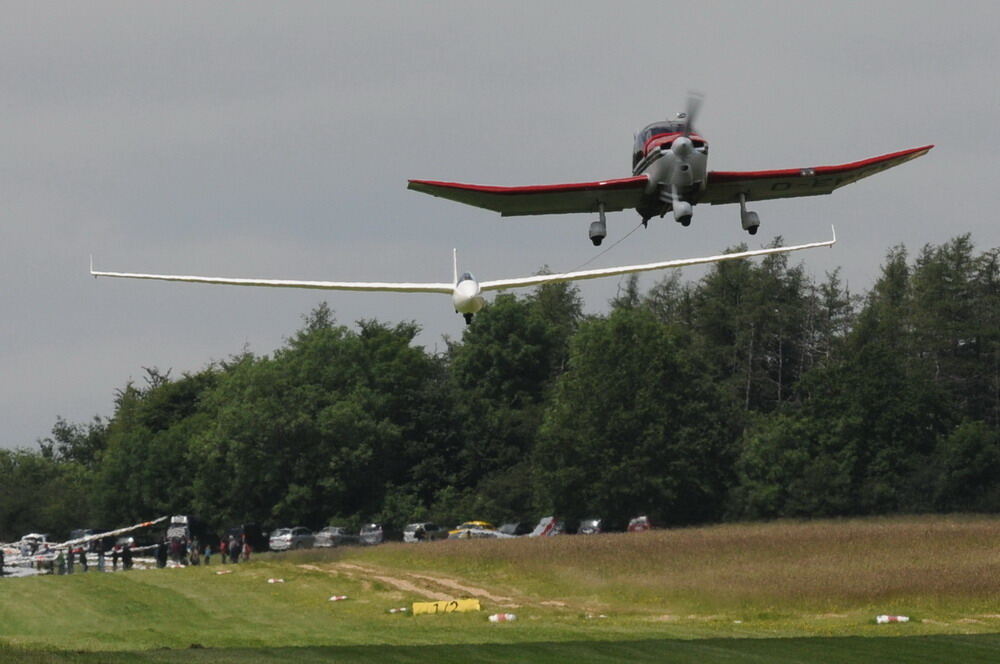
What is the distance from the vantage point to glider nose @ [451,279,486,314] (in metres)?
23.0

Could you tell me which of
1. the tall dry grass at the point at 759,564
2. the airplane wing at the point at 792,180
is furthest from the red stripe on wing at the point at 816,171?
the tall dry grass at the point at 759,564

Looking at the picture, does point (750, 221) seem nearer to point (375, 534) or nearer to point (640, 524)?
point (640, 524)

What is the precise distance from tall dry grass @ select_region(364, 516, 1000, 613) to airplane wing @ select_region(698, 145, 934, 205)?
1423cm

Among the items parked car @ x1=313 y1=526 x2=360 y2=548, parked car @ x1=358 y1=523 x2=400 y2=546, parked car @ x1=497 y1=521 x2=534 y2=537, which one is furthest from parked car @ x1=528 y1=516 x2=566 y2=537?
parked car @ x1=313 y1=526 x2=360 y2=548

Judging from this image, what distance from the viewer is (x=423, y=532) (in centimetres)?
7962

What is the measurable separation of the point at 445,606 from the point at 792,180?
1912 centimetres

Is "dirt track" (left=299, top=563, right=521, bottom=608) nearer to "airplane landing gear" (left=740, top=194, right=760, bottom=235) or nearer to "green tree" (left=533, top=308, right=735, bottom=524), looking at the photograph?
"airplane landing gear" (left=740, top=194, right=760, bottom=235)

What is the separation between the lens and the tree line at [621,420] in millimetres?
80938

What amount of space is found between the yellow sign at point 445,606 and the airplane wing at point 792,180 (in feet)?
58.6

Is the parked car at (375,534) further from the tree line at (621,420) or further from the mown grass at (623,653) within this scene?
the mown grass at (623,653)

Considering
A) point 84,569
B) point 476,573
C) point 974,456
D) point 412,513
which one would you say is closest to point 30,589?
point 84,569

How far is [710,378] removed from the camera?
93188 mm

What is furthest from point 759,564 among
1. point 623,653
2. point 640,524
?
point 640,524

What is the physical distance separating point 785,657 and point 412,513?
206ft
